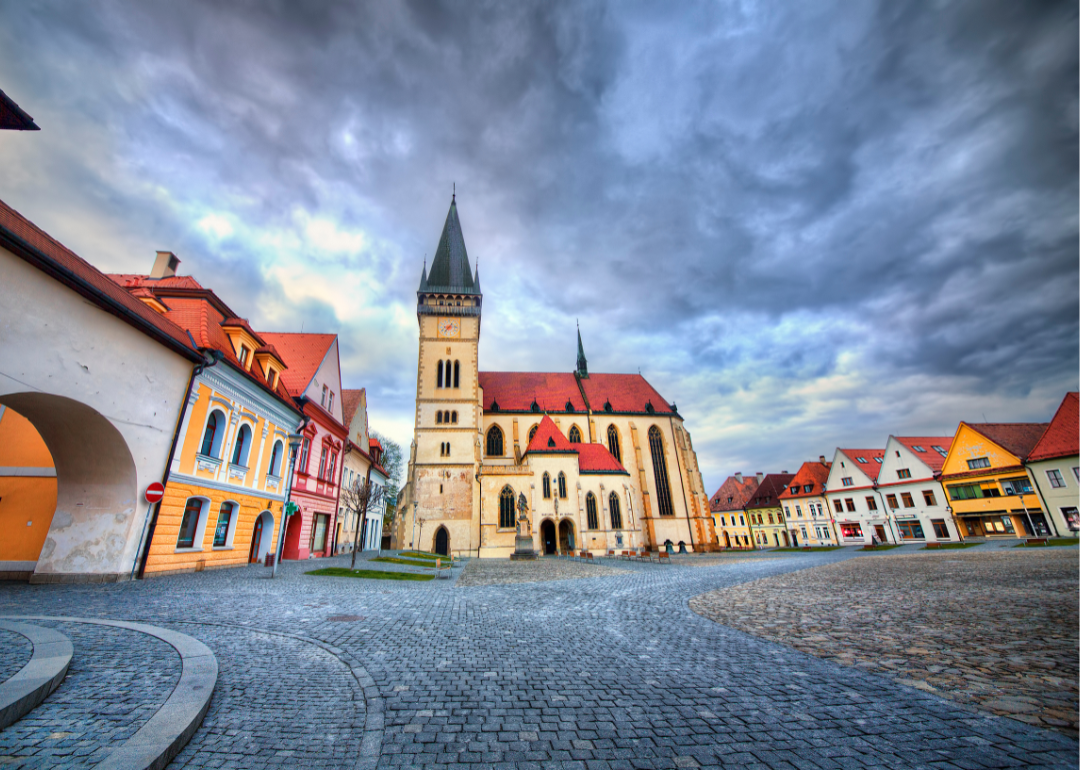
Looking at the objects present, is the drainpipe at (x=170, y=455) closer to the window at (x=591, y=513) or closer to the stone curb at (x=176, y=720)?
the stone curb at (x=176, y=720)

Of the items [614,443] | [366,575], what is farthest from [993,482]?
[366,575]

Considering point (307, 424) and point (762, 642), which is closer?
point (762, 642)

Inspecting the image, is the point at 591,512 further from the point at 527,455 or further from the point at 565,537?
the point at 527,455

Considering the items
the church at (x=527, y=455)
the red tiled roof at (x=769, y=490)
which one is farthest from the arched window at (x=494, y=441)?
the red tiled roof at (x=769, y=490)

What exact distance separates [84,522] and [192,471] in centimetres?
261

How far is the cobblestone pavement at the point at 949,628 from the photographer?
405 cm

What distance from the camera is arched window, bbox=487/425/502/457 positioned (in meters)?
39.2

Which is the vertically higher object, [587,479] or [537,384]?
[537,384]

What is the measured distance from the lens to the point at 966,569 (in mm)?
13812

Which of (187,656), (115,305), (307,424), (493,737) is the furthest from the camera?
(307,424)

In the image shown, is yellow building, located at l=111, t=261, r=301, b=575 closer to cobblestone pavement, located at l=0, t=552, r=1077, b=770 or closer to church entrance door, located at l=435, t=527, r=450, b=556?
cobblestone pavement, located at l=0, t=552, r=1077, b=770

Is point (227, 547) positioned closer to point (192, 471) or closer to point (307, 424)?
point (192, 471)

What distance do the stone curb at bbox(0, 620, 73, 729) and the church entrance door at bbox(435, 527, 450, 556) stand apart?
29185mm

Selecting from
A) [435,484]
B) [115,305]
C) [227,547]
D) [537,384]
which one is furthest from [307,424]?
[537,384]
